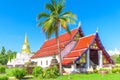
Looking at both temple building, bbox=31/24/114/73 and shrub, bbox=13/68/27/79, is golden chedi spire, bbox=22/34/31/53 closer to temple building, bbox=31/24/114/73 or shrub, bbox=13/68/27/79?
temple building, bbox=31/24/114/73

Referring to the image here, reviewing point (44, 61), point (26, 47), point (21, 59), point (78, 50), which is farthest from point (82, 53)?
point (26, 47)

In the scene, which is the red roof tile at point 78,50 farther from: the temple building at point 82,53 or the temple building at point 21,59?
the temple building at point 21,59

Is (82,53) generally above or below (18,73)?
above

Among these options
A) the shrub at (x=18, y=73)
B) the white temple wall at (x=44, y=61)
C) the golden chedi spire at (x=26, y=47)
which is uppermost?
the golden chedi spire at (x=26, y=47)

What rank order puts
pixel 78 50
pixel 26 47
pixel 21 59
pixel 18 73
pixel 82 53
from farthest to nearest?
pixel 26 47
pixel 21 59
pixel 78 50
pixel 82 53
pixel 18 73

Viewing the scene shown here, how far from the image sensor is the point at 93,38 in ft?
132

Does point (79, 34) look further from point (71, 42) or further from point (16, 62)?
point (16, 62)

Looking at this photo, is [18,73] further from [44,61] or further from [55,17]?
[44,61]

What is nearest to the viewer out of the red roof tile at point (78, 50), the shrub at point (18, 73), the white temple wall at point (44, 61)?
the shrub at point (18, 73)

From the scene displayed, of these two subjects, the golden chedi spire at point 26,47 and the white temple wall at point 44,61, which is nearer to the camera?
the white temple wall at point 44,61

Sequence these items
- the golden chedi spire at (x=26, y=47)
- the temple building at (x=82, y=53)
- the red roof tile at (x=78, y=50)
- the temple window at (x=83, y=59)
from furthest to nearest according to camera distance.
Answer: the golden chedi spire at (x=26, y=47) < the temple window at (x=83, y=59) < the temple building at (x=82, y=53) < the red roof tile at (x=78, y=50)

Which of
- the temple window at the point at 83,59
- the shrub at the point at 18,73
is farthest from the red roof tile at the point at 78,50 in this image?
the shrub at the point at 18,73

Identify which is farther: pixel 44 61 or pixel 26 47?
pixel 26 47

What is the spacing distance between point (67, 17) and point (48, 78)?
985cm
